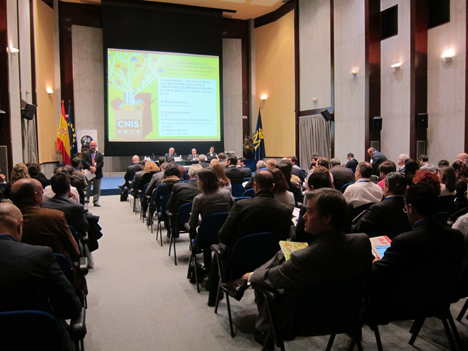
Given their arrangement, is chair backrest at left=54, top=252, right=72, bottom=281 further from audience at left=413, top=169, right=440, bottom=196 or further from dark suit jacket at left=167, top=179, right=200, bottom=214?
audience at left=413, top=169, right=440, bottom=196

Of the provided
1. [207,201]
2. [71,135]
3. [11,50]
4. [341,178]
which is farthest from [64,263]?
[71,135]

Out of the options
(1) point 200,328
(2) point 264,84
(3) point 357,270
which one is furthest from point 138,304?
(2) point 264,84

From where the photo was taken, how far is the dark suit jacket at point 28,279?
5.31ft

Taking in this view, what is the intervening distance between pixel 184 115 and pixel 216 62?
2.61 m

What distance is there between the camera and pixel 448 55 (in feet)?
29.9

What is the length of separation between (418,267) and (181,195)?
310 centimetres

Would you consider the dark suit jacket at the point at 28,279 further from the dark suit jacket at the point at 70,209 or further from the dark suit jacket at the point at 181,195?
the dark suit jacket at the point at 181,195

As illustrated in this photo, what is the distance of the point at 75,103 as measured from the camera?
46.4 ft

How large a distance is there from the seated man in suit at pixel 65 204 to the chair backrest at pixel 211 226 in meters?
1.11

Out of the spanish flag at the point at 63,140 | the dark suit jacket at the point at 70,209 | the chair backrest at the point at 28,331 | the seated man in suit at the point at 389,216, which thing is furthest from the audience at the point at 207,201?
the spanish flag at the point at 63,140

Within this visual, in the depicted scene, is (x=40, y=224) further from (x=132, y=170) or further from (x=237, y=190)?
(x=132, y=170)

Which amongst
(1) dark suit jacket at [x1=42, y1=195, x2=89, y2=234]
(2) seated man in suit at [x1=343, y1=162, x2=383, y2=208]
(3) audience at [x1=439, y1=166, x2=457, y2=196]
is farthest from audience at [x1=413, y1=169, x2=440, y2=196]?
(1) dark suit jacket at [x1=42, y1=195, x2=89, y2=234]

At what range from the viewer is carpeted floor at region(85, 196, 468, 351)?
268 centimetres

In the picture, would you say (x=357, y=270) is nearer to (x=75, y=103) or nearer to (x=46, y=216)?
(x=46, y=216)
